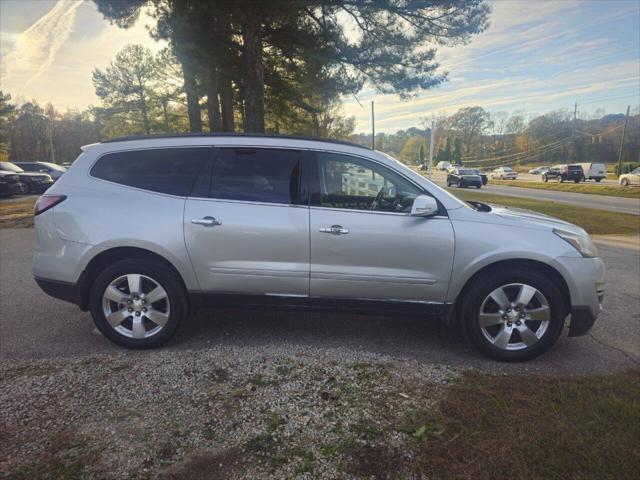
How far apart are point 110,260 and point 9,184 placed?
18.6 meters

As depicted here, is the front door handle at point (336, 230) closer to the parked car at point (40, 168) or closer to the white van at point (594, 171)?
the parked car at point (40, 168)

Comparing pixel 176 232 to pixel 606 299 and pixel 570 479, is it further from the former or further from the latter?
pixel 606 299

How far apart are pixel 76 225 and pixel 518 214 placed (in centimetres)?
398

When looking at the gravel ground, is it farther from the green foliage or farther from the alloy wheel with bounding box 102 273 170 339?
the green foliage

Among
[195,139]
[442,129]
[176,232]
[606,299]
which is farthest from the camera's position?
[442,129]

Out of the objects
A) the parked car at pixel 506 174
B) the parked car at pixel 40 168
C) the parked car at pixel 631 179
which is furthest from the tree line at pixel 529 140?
the parked car at pixel 40 168

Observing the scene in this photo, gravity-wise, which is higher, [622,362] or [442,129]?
[442,129]

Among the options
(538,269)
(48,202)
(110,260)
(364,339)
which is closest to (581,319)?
(538,269)

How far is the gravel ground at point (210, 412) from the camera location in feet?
6.95

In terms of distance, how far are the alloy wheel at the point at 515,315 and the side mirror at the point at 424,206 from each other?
871 mm

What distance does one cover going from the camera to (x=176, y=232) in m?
3.34

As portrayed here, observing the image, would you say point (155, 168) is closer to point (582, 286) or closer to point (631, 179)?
point (582, 286)

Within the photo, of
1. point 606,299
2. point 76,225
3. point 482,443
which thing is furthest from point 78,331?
point 606,299

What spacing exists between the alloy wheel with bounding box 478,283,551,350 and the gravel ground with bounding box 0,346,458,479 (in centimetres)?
59
